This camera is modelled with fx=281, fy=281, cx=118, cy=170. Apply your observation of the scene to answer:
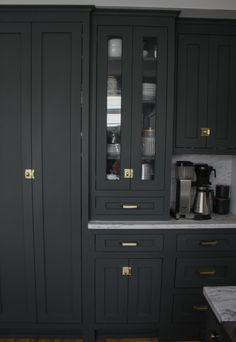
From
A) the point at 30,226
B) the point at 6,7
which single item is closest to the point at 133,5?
the point at 6,7

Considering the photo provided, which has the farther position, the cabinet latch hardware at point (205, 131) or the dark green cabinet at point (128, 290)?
the cabinet latch hardware at point (205, 131)

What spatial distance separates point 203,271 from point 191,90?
1.42 meters

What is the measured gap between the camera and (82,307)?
219 cm

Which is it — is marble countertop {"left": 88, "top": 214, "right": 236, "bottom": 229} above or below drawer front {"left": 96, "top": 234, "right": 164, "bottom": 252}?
above

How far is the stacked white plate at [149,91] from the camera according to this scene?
6.98 feet

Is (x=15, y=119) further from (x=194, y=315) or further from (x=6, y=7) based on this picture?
(x=194, y=315)

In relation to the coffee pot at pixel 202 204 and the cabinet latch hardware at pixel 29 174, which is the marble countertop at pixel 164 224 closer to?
the coffee pot at pixel 202 204

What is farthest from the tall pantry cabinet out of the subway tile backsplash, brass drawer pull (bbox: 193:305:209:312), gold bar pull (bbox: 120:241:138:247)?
the subway tile backsplash

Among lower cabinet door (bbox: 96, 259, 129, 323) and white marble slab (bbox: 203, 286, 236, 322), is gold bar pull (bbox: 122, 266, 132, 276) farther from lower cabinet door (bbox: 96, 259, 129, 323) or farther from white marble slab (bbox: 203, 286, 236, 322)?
white marble slab (bbox: 203, 286, 236, 322)

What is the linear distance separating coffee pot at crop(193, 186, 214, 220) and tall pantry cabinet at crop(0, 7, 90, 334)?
948 millimetres

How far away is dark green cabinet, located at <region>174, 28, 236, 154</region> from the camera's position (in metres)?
2.20

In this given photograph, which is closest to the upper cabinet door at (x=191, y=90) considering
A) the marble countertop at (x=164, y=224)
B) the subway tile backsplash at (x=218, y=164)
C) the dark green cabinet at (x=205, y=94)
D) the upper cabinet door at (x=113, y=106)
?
the dark green cabinet at (x=205, y=94)

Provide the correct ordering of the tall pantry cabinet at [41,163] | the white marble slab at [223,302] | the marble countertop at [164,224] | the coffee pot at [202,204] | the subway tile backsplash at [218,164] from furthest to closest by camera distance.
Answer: the subway tile backsplash at [218,164]
the coffee pot at [202,204]
the marble countertop at [164,224]
the tall pantry cabinet at [41,163]
the white marble slab at [223,302]

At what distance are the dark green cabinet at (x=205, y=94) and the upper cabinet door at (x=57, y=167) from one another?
2.68ft
